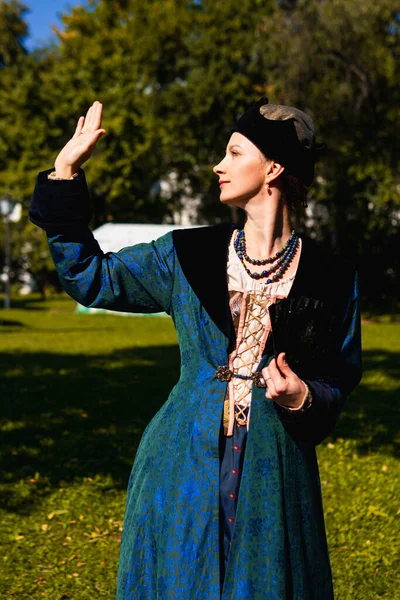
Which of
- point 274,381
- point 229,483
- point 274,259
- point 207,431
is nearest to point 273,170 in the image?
point 274,259

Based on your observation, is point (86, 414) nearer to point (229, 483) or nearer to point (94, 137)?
point (229, 483)

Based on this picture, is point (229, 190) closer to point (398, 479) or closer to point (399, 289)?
point (398, 479)

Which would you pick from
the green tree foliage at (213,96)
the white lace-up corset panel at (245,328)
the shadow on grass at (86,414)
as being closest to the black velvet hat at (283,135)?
the white lace-up corset panel at (245,328)

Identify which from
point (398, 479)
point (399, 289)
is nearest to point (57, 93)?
point (399, 289)

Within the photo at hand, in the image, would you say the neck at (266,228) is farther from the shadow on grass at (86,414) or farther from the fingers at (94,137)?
the shadow on grass at (86,414)

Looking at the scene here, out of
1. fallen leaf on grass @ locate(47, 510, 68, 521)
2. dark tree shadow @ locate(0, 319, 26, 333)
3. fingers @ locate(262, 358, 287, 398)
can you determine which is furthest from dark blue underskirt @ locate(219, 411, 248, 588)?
dark tree shadow @ locate(0, 319, 26, 333)

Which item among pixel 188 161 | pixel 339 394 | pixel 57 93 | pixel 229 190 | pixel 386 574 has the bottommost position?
pixel 386 574

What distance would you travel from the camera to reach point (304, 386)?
9.02ft

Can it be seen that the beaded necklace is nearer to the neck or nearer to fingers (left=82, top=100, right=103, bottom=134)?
the neck

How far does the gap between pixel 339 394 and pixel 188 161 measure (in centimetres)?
3400

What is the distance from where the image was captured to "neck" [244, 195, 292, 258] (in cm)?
306

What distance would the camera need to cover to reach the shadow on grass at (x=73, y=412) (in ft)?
26.6

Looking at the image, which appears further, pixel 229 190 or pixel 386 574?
pixel 386 574

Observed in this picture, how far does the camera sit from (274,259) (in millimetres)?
3045
